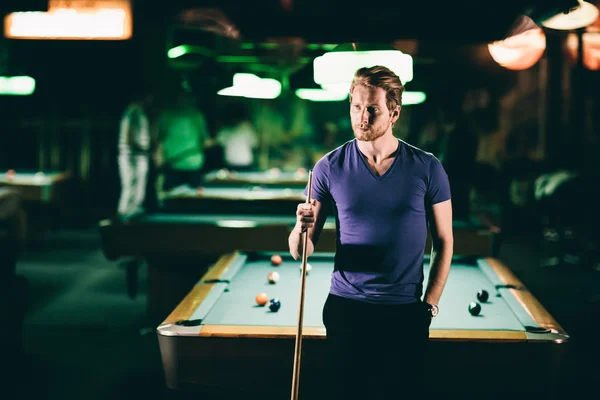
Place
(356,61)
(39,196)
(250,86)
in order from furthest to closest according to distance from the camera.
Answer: (39,196)
(250,86)
(356,61)

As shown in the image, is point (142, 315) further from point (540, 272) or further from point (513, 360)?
point (540, 272)

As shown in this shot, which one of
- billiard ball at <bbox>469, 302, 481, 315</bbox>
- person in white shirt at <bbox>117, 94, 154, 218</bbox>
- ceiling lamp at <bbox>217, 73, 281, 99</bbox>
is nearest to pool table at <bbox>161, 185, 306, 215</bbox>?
person in white shirt at <bbox>117, 94, 154, 218</bbox>

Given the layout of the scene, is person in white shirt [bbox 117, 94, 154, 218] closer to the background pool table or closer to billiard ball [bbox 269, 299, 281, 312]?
the background pool table

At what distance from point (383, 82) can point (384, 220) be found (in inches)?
15.3

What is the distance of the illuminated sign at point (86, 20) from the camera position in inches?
320

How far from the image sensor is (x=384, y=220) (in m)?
1.94

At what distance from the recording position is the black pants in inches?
76.7

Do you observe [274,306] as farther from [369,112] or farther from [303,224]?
[369,112]

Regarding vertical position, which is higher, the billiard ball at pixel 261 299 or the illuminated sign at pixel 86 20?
the illuminated sign at pixel 86 20

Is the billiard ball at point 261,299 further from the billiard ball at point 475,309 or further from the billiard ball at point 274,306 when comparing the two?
the billiard ball at point 475,309

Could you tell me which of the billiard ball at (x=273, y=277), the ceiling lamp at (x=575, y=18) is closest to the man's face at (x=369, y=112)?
the billiard ball at (x=273, y=277)

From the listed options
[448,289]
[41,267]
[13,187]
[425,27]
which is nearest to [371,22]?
[425,27]

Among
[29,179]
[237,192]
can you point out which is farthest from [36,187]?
[237,192]

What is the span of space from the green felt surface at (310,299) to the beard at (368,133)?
0.52 m
